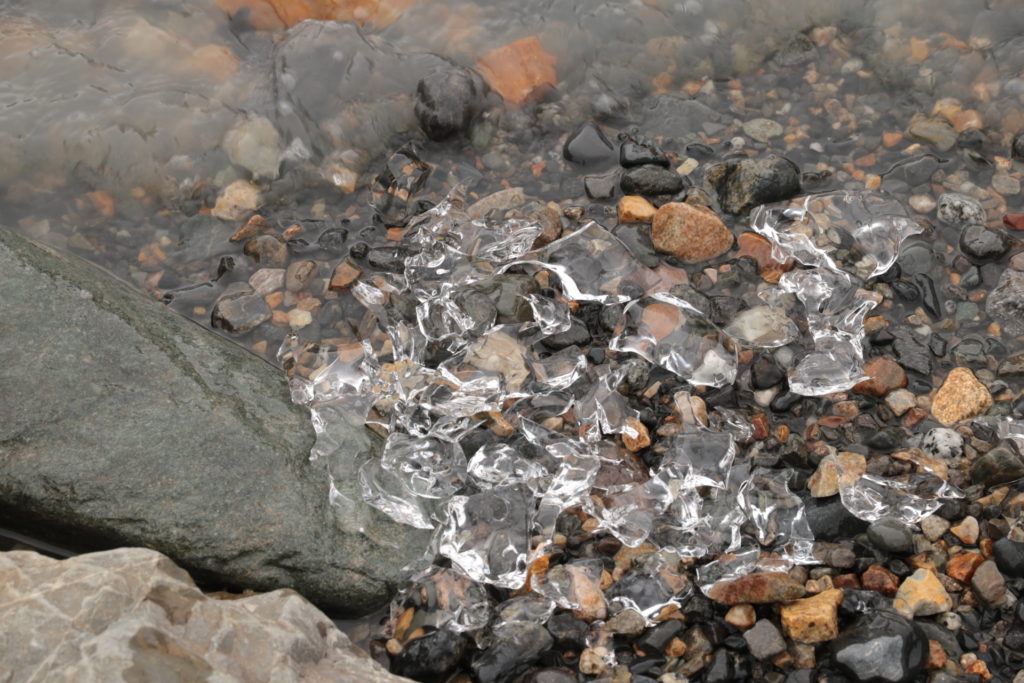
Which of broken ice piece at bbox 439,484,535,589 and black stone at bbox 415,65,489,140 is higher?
black stone at bbox 415,65,489,140

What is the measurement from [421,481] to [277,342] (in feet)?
3.15

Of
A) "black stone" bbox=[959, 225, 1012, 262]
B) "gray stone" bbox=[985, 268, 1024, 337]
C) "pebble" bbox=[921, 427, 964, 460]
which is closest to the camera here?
"pebble" bbox=[921, 427, 964, 460]

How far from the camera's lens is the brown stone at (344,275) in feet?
11.9

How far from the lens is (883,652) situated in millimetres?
2521

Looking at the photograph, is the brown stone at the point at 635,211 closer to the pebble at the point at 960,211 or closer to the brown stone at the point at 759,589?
the pebble at the point at 960,211

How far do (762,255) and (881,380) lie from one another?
0.73 meters

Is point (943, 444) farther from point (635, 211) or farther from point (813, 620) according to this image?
point (635, 211)

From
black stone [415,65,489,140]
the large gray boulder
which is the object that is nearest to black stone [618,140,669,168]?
black stone [415,65,489,140]

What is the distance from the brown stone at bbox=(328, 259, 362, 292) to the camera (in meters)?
3.62

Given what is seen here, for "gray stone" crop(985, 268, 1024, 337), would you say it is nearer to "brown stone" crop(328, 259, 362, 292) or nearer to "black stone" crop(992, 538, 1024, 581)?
"black stone" crop(992, 538, 1024, 581)

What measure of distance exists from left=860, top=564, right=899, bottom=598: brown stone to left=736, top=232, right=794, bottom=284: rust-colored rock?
4.14 ft

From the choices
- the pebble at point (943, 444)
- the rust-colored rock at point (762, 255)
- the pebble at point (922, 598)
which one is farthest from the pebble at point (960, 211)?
the pebble at point (922, 598)

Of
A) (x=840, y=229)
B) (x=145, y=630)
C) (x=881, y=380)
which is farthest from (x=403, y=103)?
(x=145, y=630)

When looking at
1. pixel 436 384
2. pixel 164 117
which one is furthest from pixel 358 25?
pixel 436 384
